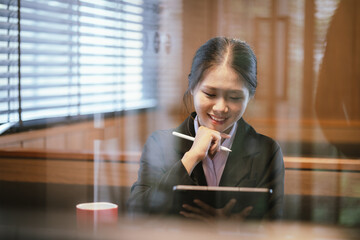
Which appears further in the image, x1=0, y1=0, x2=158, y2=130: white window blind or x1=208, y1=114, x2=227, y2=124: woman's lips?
x1=0, y1=0, x2=158, y2=130: white window blind

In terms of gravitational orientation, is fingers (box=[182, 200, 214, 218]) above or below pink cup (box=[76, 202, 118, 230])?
above

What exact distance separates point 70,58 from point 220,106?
415mm

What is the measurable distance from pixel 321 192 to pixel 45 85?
67 centimetres

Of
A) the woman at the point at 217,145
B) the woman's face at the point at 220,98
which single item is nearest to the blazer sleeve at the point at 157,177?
the woman at the point at 217,145

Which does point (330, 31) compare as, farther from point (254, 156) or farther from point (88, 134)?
point (88, 134)

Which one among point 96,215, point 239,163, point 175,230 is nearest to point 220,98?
point 239,163

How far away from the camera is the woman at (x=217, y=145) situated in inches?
33.3

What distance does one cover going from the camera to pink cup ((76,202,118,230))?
36.8 inches

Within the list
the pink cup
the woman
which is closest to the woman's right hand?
the woman

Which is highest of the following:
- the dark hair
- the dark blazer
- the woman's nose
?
the dark hair

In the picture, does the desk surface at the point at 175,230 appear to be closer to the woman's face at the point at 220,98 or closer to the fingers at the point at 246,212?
the fingers at the point at 246,212

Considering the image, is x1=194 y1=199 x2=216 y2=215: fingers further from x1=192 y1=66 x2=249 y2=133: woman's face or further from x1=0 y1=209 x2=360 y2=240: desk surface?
x1=192 y1=66 x2=249 y2=133: woman's face

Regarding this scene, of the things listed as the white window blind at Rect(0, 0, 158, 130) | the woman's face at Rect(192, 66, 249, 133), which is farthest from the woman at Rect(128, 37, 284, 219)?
the white window blind at Rect(0, 0, 158, 130)

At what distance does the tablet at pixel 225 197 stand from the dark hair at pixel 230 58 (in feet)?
0.63
